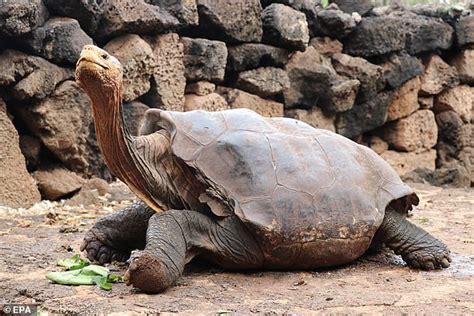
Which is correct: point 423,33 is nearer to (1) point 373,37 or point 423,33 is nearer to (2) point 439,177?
(1) point 373,37

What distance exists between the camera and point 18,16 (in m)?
4.71

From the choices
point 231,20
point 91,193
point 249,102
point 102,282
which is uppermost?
point 231,20

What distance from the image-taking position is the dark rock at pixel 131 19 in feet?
17.8

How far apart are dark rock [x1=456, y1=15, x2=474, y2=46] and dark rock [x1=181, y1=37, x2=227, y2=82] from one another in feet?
12.5

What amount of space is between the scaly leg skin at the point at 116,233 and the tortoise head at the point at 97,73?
752 mm

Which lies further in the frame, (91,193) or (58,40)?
(91,193)

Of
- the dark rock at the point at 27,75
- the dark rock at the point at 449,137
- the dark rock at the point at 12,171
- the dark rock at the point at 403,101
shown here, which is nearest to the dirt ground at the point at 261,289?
the dark rock at the point at 12,171

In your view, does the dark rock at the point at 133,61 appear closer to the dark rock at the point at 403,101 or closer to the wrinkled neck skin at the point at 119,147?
the wrinkled neck skin at the point at 119,147

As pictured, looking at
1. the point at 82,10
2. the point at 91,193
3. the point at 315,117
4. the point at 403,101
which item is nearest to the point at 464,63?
the point at 403,101

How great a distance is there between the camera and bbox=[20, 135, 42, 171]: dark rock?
515 centimetres

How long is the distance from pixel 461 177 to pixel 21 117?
496cm

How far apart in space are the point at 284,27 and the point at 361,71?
1.23m

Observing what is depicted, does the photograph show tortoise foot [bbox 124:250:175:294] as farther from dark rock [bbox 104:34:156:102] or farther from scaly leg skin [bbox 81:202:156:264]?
dark rock [bbox 104:34:156:102]

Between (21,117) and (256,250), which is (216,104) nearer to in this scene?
(21,117)
